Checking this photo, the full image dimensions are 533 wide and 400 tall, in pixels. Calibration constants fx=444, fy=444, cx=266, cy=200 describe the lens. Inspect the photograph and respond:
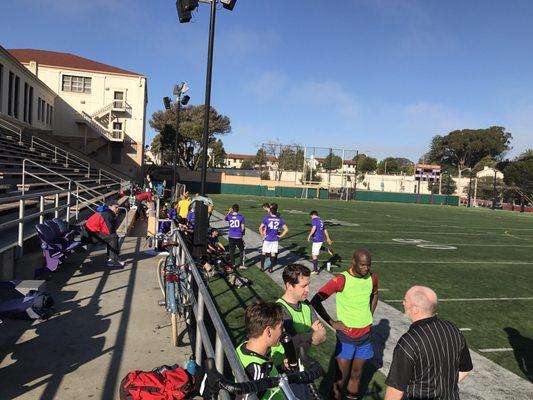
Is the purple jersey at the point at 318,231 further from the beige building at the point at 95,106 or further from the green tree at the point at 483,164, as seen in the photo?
the green tree at the point at 483,164

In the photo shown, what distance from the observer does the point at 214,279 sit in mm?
10586

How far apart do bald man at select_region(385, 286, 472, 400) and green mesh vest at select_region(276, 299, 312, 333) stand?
2.84 ft

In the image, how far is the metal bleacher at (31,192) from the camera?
307 inches

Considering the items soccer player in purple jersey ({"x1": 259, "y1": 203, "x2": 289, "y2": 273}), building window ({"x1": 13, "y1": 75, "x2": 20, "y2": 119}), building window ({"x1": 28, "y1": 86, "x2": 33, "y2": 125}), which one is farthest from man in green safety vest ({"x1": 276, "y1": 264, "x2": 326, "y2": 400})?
building window ({"x1": 28, "y1": 86, "x2": 33, "y2": 125})

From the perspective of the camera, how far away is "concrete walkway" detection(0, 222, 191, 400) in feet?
13.9

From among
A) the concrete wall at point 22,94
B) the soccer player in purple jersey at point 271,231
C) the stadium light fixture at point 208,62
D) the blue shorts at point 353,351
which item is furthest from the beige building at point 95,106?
the blue shorts at point 353,351

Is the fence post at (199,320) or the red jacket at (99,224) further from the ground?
the red jacket at (99,224)

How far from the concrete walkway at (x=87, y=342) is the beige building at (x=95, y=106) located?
38.8 metres

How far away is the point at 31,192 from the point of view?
1429 cm

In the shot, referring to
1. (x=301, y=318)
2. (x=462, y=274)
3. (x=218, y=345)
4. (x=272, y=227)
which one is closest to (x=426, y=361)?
(x=301, y=318)

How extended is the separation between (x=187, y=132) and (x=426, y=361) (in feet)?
221

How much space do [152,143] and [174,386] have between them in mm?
85959

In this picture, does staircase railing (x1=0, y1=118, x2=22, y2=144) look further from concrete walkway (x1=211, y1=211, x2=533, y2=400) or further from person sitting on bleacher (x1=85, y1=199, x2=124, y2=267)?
concrete walkway (x1=211, y1=211, x2=533, y2=400)

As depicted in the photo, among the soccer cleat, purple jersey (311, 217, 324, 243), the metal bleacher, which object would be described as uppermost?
the metal bleacher
